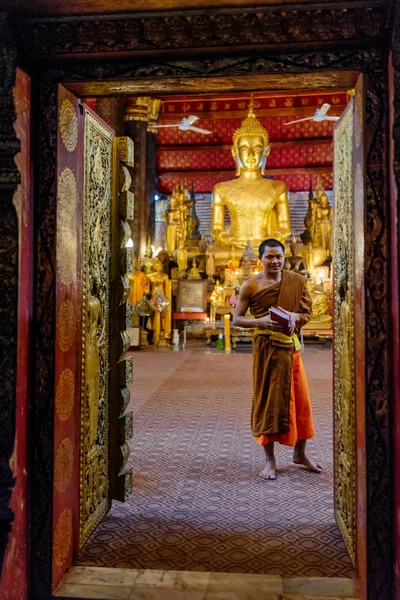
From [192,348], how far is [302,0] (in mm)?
9359

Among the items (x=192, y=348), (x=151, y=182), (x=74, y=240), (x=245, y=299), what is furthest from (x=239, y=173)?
(x=74, y=240)

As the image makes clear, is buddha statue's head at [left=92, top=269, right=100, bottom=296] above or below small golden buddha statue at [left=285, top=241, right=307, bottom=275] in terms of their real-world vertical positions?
below

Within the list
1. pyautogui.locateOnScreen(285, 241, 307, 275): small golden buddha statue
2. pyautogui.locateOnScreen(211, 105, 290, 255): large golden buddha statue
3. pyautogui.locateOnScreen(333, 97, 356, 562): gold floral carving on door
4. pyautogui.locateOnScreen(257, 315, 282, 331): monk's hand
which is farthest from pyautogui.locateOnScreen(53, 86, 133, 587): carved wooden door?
pyautogui.locateOnScreen(211, 105, 290, 255): large golden buddha statue

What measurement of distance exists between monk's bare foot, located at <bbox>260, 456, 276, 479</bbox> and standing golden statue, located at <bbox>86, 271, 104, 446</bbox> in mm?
1242

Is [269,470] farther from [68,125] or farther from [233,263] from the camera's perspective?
[233,263]

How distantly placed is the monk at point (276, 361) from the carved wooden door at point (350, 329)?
24.0 inches

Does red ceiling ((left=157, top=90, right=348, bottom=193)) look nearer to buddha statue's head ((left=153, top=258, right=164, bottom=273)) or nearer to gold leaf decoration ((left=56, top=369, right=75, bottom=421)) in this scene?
buddha statue's head ((left=153, top=258, right=164, bottom=273))

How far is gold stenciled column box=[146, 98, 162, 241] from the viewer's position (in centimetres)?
1309

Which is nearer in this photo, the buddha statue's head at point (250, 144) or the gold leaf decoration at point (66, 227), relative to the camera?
the gold leaf decoration at point (66, 227)

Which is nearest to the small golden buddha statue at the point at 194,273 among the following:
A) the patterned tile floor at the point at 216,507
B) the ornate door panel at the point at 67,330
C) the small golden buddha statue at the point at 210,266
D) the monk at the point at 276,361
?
the small golden buddha statue at the point at 210,266

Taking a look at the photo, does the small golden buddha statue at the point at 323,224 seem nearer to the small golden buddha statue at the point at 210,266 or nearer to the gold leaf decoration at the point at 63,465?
the small golden buddha statue at the point at 210,266

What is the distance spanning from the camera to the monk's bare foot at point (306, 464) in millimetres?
3471

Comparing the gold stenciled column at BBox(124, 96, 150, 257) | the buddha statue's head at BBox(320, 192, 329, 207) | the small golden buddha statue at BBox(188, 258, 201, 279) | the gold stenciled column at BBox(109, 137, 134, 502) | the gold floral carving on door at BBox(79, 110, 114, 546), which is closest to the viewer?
the gold floral carving on door at BBox(79, 110, 114, 546)

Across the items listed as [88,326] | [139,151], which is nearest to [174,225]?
[139,151]
